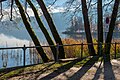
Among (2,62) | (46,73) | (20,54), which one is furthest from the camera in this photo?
(20,54)

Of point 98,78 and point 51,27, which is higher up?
point 51,27

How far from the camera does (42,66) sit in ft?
40.5

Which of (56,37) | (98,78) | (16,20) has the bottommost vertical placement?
(98,78)

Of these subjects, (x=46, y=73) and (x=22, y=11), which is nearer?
(x=46, y=73)

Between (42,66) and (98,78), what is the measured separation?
314cm

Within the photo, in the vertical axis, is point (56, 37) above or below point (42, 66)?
above

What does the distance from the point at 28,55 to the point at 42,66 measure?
157 inches

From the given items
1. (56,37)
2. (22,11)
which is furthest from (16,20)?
(56,37)

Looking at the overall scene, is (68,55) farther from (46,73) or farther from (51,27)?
(46,73)

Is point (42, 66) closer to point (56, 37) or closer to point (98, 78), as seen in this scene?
point (98, 78)

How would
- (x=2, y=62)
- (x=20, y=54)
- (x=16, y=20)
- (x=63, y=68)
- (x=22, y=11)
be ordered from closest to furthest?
(x=63, y=68), (x=2, y=62), (x=20, y=54), (x=22, y=11), (x=16, y=20)

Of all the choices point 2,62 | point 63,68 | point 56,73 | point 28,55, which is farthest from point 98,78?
point 28,55

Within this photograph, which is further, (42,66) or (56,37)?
(56,37)

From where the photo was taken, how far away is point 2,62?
14.0m
